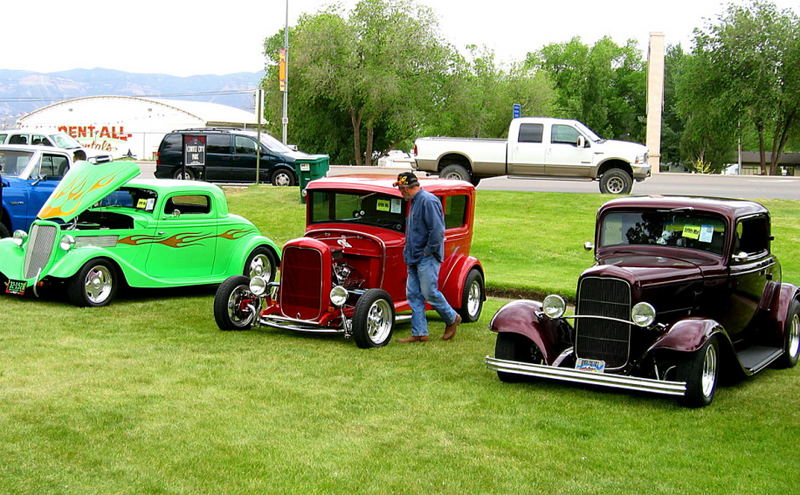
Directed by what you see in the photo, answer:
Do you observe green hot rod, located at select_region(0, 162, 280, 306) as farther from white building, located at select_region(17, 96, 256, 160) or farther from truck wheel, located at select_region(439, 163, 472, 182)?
white building, located at select_region(17, 96, 256, 160)

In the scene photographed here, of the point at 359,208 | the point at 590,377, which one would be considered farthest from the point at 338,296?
the point at 590,377

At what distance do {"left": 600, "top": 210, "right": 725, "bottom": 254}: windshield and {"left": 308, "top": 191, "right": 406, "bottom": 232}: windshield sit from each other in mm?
2607

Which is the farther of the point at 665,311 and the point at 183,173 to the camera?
the point at 183,173

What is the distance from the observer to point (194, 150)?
1033 inches

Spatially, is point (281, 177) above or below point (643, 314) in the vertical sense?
above

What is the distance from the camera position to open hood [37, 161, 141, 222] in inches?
468

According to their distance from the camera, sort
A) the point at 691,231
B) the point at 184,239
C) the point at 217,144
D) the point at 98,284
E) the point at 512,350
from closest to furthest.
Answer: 1. the point at 512,350
2. the point at 691,231
3. the point at 98,284
4. the point at 184,239
5. the point at 217,144

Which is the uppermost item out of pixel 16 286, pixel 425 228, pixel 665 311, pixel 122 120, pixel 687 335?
pixel 122 120

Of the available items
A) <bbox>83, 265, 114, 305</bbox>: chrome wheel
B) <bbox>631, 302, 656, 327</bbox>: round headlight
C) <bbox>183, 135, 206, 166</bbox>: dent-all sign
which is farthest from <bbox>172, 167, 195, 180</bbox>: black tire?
<bbox>631, 302, 656, 327</bbox>: round headlight

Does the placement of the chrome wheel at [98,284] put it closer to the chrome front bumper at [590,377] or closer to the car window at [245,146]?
the chrome front bumper at [590,377]

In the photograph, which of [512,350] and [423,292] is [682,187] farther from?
[512,350]

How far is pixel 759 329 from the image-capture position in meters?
9.43

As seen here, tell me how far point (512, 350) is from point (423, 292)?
2.04m

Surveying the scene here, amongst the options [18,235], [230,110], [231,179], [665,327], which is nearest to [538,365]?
[665,327]
